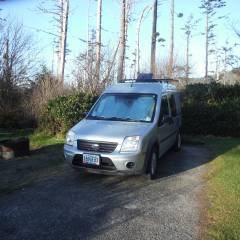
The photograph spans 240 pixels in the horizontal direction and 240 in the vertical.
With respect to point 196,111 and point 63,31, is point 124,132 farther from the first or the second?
point 63,31

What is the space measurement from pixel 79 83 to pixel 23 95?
4365 millimetres

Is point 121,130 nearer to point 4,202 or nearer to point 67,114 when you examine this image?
point 4,202

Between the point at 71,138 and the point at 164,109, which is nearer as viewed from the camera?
the point at 71,138

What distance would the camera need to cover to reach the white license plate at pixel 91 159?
8266 millimetres

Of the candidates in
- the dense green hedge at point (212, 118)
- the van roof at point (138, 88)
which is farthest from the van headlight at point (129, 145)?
the dense green hedge at point (212, 118)

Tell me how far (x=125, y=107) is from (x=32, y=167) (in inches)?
101

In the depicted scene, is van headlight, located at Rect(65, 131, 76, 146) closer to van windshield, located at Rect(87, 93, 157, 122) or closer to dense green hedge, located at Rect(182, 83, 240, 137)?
van windshield, located at Rect(87, 93, 157, 122)

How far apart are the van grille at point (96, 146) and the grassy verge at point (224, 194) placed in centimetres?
203

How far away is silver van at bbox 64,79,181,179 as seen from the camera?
27.0ft

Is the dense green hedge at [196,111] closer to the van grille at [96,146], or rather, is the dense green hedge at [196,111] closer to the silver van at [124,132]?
the silver van at [124,132]

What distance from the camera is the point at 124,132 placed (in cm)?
843

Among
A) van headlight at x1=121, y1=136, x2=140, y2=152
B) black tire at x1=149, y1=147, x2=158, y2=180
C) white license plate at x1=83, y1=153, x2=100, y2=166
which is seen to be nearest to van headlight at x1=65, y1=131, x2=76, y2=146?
white license plate at x1=83, y1=153, x2=100, y2=166

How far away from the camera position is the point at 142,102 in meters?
9.72

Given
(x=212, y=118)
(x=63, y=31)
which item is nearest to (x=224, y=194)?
(x=212, y=118)
